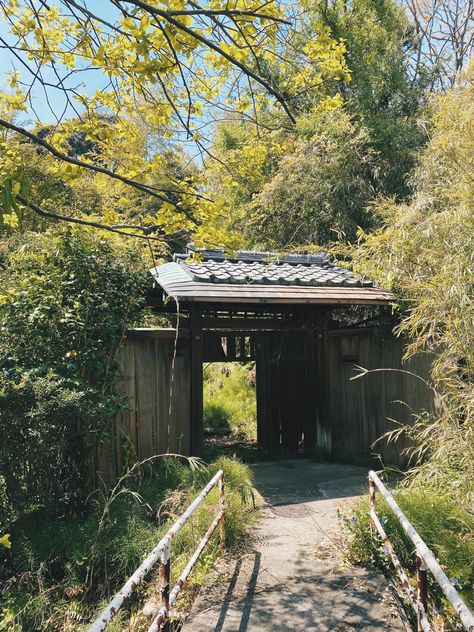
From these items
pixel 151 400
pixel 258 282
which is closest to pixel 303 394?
pixel 258 282

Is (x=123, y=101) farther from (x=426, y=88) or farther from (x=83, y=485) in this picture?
(x=426, y=88)

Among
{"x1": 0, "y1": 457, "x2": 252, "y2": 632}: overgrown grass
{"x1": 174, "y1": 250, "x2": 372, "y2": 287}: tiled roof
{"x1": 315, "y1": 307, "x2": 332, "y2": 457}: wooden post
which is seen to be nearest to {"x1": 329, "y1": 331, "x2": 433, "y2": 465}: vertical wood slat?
{"x1": 315, "y1": 307, "x2": 332, "y2": 457}: wooden post

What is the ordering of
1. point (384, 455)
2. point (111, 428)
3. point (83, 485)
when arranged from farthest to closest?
1. point (384, 455)
2. point (111, 428)
3. point (83, 485)

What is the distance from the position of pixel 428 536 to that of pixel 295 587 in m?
0.97

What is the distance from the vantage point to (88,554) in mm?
4082

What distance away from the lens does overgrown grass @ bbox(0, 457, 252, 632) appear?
12.3 feet

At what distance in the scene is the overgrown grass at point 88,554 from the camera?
376 cm

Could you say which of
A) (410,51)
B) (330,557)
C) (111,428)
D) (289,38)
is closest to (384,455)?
(330,557)

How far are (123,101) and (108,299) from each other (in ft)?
6.21

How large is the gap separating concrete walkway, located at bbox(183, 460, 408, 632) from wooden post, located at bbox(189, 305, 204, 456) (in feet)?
4.16

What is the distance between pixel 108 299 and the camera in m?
5.20

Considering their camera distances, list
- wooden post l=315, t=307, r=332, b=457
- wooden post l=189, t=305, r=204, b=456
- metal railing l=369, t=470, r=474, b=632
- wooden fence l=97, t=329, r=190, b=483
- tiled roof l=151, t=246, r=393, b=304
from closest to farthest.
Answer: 1. metal railing l=369, t=470, r=474, b=632
2. wooden fence l=97, t=329, r=190, b=483
3. tiled roof l=151, t=246, r=393, b=304
4. wooden post l=189, t=305, r=204, b=456
5. wooden post l=315, t=307, r=332, b=457

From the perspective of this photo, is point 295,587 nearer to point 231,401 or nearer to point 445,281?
point 445,281

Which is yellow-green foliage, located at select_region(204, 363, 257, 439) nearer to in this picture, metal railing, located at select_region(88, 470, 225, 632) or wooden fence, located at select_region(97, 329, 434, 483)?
wooden fence, located at select_region(97, 329, 434, 483)
